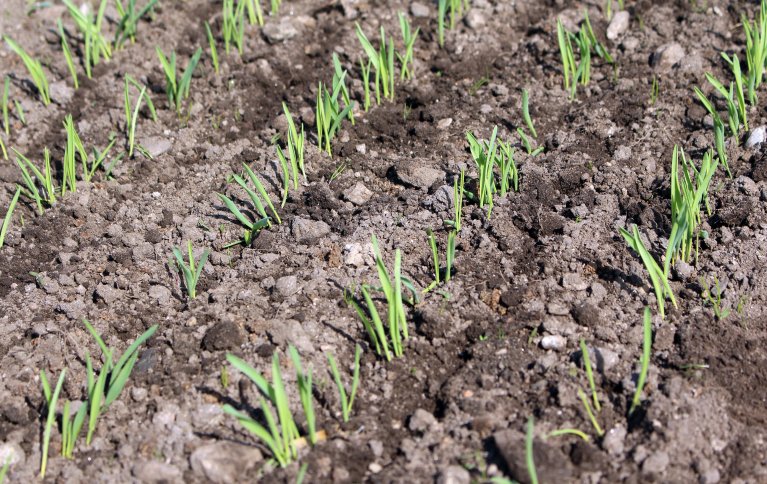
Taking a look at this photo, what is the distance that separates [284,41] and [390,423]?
2.23 m

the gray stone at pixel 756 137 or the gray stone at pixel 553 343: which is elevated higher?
the gray stone at pixel 756 137

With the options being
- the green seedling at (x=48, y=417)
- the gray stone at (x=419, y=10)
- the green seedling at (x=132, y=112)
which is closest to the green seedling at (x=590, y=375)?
the green seedling at (x=48, y=417)

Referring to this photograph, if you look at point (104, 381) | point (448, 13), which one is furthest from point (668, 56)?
point (104, 381)

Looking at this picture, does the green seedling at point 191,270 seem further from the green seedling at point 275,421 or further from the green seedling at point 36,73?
the green seedling at point 36,73

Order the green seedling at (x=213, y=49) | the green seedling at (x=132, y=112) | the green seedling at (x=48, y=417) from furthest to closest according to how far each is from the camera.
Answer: the green seedling at (x=213, y=49)
the green seedling at (x=132, y=112)
the green seedling at (x=48, y=417)

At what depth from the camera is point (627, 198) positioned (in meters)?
3.00

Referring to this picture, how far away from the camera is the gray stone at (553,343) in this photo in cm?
250

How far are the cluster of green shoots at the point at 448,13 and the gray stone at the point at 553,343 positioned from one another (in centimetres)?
179

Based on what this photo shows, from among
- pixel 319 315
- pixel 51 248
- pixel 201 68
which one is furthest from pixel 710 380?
pixel 201 68

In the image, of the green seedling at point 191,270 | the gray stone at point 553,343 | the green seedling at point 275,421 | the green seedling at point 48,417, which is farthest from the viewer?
the green seedling at point 191,270

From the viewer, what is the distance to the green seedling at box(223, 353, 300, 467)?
2121 mm

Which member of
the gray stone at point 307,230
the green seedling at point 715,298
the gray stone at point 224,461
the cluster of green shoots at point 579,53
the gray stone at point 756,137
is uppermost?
the cluster of green shoots at point 579,53

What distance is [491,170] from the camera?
290 centimetres

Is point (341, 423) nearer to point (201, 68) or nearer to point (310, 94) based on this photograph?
point (310, 94)
